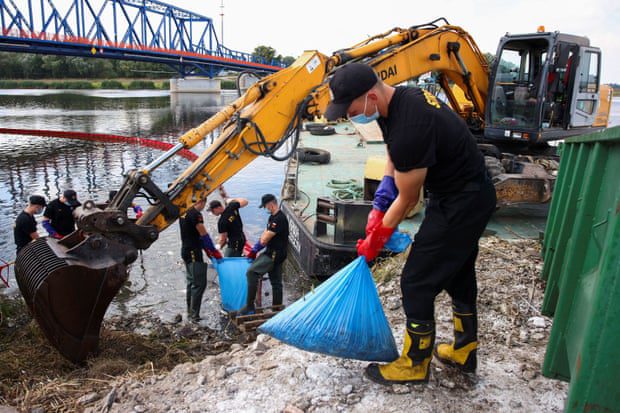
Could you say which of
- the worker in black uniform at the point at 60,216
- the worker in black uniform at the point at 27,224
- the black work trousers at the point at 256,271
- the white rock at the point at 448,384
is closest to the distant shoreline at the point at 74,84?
the worker in black uniform at the point at 60,216

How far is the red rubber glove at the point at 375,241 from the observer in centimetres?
274

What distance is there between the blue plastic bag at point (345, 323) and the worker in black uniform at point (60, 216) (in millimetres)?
5109

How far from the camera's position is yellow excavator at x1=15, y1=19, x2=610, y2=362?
406 centimetres

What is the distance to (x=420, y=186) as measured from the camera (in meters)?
2.45

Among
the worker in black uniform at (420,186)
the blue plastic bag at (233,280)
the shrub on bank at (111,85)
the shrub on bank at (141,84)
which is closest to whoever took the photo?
the worker in black uniform at (420,186)

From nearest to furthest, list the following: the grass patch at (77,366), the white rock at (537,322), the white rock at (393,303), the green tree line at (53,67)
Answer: the grass patch at (77,366) < the white rock at (537,322) < the white rock at (393,303) < the green tree line at (53,67)

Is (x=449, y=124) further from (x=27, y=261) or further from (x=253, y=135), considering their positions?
(x=27, y=261)

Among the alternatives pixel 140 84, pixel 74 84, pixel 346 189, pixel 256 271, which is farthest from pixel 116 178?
pixel 140 84

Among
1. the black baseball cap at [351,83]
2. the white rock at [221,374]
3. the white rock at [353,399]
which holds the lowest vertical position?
the white rock at [221,374]

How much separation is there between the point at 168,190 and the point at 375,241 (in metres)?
2.82

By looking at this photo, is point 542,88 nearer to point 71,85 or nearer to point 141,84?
point 71,85

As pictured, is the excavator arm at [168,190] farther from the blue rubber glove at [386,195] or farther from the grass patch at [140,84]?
the grass patch at [140,84]

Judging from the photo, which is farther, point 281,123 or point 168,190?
point 281,123

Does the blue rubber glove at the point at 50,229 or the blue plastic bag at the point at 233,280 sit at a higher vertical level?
the blue rubber glove at the point at 50,229
